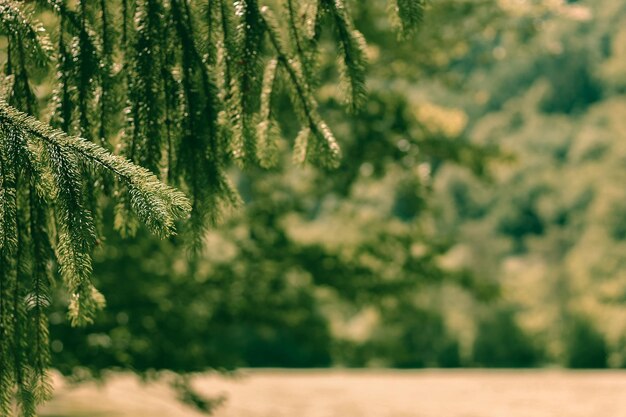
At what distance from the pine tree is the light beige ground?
10.4m

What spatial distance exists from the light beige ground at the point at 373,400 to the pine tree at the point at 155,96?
10396 mm

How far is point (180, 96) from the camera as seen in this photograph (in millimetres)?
2881

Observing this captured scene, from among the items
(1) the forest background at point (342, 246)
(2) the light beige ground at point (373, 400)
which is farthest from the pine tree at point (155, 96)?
(2) the light beige ground at point (373, 400)

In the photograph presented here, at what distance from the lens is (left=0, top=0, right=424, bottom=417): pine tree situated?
107 inches

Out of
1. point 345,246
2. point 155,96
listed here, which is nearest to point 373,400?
point 345,246

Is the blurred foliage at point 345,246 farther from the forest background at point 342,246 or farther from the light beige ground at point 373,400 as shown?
the light beige ground at point 373,400

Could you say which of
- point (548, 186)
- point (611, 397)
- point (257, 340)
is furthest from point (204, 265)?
point (548, 186)

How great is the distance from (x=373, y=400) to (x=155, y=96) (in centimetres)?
2169

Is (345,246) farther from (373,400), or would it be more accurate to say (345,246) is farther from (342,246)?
(373,400)

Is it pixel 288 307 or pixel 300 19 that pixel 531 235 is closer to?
pixel 288 307

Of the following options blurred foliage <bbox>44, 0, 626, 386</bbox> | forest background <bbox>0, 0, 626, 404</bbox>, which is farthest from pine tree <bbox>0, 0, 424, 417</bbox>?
blurred foliage <bbox>44, 0, 626, 386</bbox>

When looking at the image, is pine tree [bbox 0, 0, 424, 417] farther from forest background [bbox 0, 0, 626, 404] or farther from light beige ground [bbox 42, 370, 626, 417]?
light beige ground [bbox 42, 370, 626, 417]

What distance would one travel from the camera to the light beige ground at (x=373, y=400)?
1800 centimetres

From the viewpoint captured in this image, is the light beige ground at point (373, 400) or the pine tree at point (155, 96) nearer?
the pine tree at point (155, 96)
